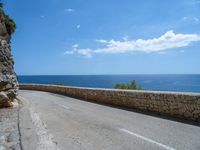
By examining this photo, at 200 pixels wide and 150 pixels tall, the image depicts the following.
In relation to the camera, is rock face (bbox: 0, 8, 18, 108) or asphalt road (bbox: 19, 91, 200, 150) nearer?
asphalt road (bbox: 19, 91, 200, 150)

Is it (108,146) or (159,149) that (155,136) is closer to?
(159,149)

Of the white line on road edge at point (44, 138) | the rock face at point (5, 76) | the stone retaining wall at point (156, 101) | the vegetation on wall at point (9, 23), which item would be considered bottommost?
the white line on road edge at point (44, 138)

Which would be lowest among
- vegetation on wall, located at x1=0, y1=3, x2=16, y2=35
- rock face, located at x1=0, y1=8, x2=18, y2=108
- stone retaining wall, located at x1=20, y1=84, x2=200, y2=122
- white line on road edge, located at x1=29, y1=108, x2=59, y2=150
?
white line on road edge, located at x1=29, y1=108, x2=59, y2=150

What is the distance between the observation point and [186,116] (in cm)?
746

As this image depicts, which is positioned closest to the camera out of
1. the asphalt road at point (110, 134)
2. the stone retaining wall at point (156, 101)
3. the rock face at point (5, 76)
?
the asphalt road at point (110, 134)

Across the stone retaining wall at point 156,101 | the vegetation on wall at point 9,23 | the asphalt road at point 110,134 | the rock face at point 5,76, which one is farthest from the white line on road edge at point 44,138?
the vegetation on wall at point 9,23

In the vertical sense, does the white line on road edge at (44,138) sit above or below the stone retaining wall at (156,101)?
below

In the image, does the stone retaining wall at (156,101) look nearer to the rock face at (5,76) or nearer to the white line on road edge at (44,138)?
the white line on road edge at (44,138)

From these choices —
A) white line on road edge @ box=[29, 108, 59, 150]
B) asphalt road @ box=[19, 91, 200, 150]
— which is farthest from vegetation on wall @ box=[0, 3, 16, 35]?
white line on road edge @ box=[29, 108, 59, 150]

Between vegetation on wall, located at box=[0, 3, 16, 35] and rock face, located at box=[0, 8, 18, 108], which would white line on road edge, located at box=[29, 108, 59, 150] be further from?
vegetation on wall, located at box=[0, 3, 16, 35]

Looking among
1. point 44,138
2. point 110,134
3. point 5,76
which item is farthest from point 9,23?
point 110,134

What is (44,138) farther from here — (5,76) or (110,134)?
(5,76)

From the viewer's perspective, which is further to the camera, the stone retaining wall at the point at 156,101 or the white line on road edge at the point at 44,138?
the stone retaining wall at the point at 156,101

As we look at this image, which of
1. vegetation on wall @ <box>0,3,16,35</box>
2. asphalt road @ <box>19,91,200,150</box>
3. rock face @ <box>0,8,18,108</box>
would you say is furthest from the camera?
vegetation on wall @ <box>0,3,16,35</box>
